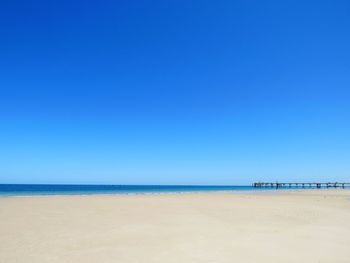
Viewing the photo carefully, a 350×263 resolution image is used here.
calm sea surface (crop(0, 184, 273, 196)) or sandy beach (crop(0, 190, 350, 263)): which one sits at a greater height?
sandy beach (crop(0, 190, 350, 263))

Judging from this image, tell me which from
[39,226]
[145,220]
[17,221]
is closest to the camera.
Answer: [39,226]

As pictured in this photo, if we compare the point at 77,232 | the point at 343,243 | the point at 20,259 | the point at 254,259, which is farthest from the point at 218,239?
the point at 20,259

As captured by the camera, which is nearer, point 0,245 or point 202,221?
point 0,245

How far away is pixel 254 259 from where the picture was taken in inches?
291

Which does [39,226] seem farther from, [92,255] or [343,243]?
[343,243]

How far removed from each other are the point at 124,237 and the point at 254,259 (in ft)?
14.4

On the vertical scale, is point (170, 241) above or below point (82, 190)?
above

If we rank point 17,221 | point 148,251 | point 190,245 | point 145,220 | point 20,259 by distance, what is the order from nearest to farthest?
point 20,259
point 148,251
point 190,245
point 17,221
point 145,220

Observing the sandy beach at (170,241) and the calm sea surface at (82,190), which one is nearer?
the sandy beach at (170,241)

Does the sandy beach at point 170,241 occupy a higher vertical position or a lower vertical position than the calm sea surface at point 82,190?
higher

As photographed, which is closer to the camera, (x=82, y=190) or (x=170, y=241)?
(x=170, y=241)

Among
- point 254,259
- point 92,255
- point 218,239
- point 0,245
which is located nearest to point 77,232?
point 0,245

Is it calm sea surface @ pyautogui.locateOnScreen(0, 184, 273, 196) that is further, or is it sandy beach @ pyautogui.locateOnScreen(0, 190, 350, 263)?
calm sea surface @ pyautogui.locateOnScreen(0, 184, 273, 196)

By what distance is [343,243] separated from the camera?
9203 millimetres
